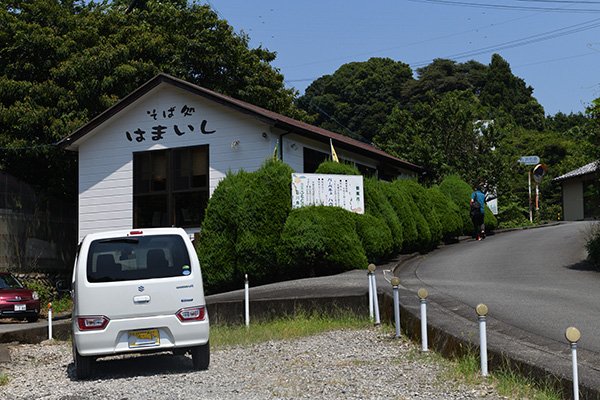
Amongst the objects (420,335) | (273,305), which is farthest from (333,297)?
(420,335)

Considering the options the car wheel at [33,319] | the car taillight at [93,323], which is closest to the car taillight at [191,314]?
the car taillight at [93,323]

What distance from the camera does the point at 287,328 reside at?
12484 mm

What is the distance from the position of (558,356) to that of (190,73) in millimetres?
27400

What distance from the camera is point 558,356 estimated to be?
758 cm

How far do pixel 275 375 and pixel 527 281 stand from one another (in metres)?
8.72

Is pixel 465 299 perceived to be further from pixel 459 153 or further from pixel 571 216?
pixel 571 216

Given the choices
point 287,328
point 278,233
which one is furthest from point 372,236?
point 287,328

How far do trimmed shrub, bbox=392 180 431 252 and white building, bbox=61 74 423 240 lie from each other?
10.3 ft

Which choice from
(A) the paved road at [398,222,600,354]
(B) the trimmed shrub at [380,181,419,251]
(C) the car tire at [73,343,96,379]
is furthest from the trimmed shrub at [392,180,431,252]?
(C) the car tire at [73,343,96,379]

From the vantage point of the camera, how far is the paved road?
10.8m

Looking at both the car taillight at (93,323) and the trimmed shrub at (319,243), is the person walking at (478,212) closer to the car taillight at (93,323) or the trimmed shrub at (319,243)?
the trimmed shrub at (319,243)

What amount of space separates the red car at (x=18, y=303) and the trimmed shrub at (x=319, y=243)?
30.5 feet

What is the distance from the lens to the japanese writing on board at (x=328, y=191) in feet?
62.6

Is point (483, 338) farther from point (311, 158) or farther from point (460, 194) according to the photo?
point (460, 194)
